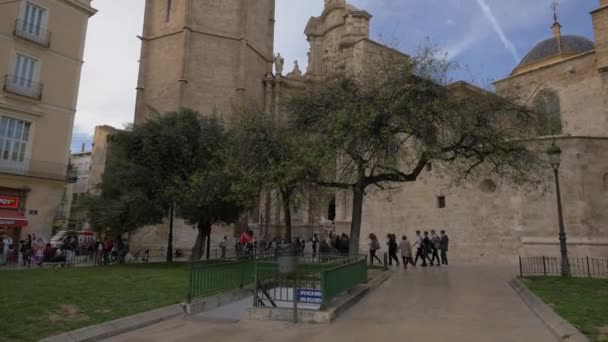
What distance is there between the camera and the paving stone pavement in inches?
219

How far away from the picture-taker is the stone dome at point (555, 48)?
29819 millimetres

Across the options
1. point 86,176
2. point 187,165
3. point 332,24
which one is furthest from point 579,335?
point 86,176

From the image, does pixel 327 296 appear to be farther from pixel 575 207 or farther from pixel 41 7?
pixel 41 7

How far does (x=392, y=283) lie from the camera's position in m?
10.9

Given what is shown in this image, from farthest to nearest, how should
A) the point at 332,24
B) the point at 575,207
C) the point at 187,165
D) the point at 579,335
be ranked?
the point at 332,24
the point at 187,165
the point at 575,207
the point at 579,335

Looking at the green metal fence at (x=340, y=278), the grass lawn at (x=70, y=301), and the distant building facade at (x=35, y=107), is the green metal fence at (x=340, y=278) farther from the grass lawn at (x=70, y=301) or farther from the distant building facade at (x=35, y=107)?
the distant building facade at (x=35, y=107)

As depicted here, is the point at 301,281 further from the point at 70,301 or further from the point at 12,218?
the point at 12,218

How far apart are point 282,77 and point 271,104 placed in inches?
115

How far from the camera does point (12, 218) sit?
57.7 feet

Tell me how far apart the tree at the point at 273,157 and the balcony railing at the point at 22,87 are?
1225 cm

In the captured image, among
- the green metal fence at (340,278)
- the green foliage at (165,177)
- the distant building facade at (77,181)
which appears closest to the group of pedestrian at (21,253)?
the green foliage at (165,177)

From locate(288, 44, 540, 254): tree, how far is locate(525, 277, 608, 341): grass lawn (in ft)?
11.0

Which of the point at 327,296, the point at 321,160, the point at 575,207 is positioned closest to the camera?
the point at 327,296

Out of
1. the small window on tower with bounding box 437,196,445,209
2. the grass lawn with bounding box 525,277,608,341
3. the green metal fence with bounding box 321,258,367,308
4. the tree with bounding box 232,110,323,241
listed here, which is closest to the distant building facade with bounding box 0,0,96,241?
the tree with bounding box 232,110,323,241
